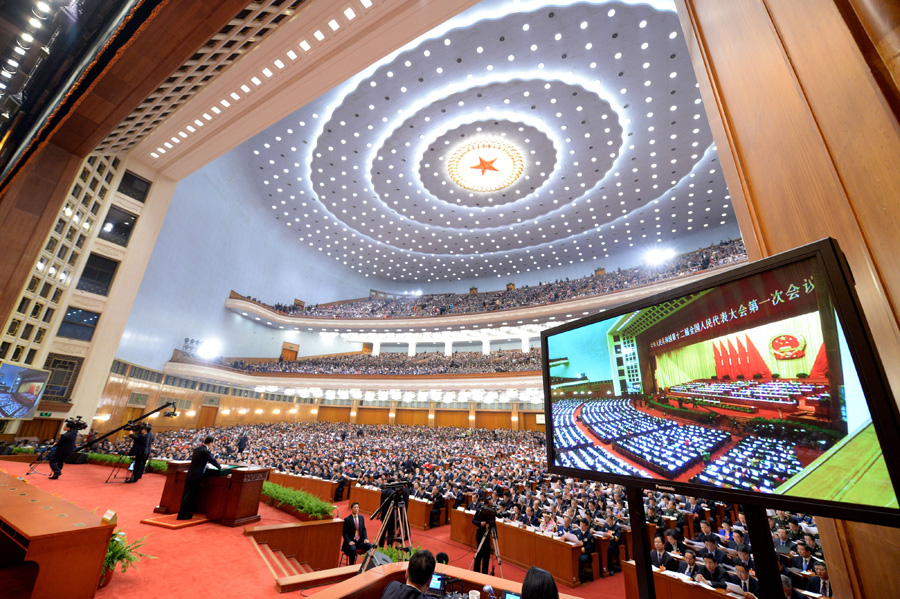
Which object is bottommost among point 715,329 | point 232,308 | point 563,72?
point 715,329

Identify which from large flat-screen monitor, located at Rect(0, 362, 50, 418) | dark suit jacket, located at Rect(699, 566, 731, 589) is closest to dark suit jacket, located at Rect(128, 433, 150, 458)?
large flat-screen monitor, located at Rect(0, 362, 50, 418)

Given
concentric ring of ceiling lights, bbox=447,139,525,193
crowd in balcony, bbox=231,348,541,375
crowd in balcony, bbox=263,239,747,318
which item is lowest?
crowd in balcony, bbox=231,348,541,375

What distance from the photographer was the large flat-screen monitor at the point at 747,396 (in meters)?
1.03

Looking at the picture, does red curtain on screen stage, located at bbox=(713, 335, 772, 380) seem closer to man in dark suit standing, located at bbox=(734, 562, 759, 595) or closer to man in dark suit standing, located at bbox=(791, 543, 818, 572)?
man in dark suit standing, located at bbox=(734, 562, 759, 595)

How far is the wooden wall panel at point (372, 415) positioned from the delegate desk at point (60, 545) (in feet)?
81.4

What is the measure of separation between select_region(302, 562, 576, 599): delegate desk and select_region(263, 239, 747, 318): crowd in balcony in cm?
2135

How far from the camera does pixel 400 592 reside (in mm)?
2080

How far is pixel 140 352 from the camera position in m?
18.5

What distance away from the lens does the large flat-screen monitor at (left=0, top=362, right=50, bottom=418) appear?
874 centimetres

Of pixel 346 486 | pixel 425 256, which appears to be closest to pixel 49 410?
pixel 346 486

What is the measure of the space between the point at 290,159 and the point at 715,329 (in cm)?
2282

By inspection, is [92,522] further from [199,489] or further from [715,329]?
[715,329]

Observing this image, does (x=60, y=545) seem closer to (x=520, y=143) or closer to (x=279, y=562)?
(x=279, y=562)

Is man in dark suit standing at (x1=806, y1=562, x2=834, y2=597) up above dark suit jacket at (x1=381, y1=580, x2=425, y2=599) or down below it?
below
